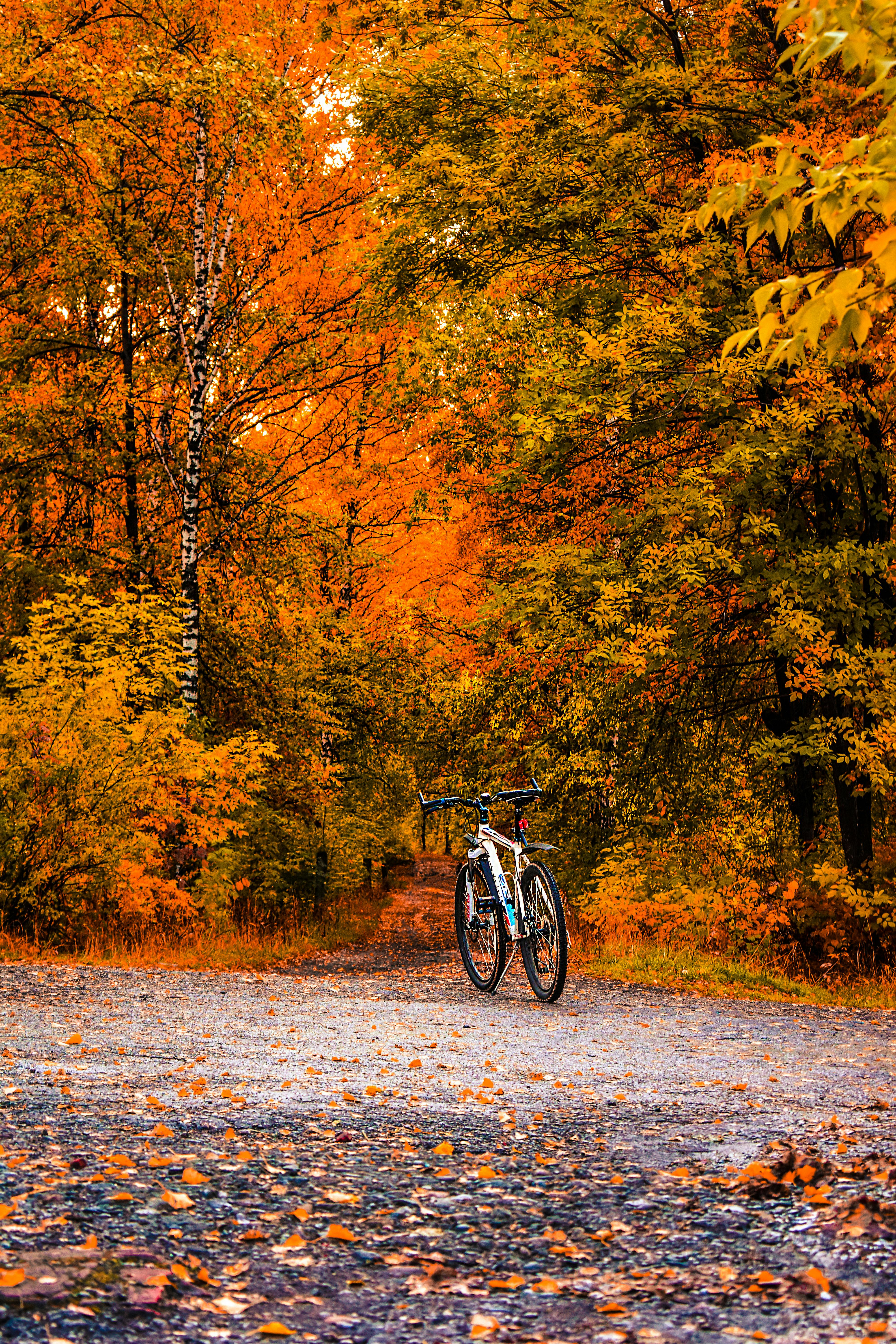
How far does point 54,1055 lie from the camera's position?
5.36 metres

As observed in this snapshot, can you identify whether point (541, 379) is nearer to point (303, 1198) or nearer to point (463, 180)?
point (463, 180)

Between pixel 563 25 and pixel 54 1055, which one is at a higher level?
pixel 563 25

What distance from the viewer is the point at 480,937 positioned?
355 inches

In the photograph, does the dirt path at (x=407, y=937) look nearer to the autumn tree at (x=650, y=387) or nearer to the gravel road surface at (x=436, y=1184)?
the autumn tree at (x=650, y=387)

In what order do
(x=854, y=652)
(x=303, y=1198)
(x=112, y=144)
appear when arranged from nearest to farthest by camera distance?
(x=303, y=1198) → (x=854, y=652) → (x=112, y=144)

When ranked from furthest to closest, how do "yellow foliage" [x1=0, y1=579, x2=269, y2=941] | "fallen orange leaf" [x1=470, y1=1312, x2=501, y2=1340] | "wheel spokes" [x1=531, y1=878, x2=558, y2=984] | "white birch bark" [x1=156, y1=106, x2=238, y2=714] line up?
"white birch bark" [x1=156, y1=106, x2=238, y2=714] < "yellow foliage" [x1=0, y1=579, x2=269, y2=941] < "wheel spokes" [x1=531, y1=878, x2=558, y2=984] < "fallen orange leaf" [x1=470, y1=1312, x2=501, y2=1340]

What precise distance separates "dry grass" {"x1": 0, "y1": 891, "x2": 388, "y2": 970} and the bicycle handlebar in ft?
8.61

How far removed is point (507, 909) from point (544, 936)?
33 cm

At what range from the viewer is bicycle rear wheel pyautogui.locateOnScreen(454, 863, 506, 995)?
8555 millimetres

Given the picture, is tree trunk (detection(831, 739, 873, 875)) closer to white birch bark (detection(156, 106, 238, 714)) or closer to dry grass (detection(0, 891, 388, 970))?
dry grass (detection(0, 891, 388, 970))

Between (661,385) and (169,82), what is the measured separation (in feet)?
19.7

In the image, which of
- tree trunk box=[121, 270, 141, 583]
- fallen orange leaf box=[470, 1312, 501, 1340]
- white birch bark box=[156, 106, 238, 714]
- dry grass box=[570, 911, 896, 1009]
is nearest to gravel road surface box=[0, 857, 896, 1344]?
fallen orange leaf box=[470, 1312, 501, 1340]

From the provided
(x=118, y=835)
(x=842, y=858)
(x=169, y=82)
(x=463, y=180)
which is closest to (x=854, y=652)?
(x=842, y=858)

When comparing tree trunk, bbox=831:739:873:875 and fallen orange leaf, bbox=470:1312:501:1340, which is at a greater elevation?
tree trunk, bbox=831:739:873:875
